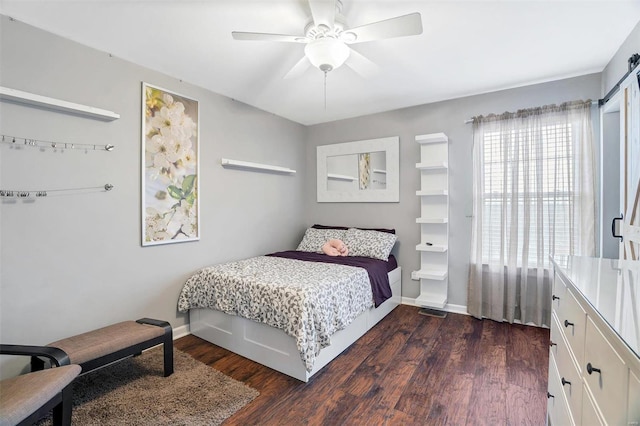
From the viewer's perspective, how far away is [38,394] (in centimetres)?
139

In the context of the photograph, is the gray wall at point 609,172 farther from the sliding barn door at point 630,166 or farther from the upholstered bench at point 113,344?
the upholstered bench at point 113,344

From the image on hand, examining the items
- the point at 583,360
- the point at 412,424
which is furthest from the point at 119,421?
the point at 583,360

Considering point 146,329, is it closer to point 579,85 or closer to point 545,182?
point 545,182

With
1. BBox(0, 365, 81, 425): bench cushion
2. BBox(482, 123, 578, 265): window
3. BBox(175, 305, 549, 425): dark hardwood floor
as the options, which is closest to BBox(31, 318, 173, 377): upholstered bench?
BBox(0, 365, 81, 425): bench cushion

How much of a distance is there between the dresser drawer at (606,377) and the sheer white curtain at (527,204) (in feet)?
7.88

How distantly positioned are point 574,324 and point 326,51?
1962mm

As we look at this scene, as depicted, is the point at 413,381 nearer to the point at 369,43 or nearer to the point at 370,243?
the point at 370,243

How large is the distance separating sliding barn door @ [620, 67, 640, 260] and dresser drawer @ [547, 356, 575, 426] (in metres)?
1.15

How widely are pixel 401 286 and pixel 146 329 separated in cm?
287

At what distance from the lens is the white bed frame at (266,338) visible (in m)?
2.27

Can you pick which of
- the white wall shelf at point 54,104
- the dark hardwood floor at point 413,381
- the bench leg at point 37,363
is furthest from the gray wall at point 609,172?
the bench leg at point 37,363

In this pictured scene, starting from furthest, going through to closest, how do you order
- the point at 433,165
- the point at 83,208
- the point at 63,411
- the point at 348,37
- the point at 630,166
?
the point at 433,165
the point at 83,208
the point at 630,166
the point at 348,37
the point at 63,411

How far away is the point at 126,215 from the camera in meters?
2.59

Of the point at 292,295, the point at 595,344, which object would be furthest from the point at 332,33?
the point at 595,344
